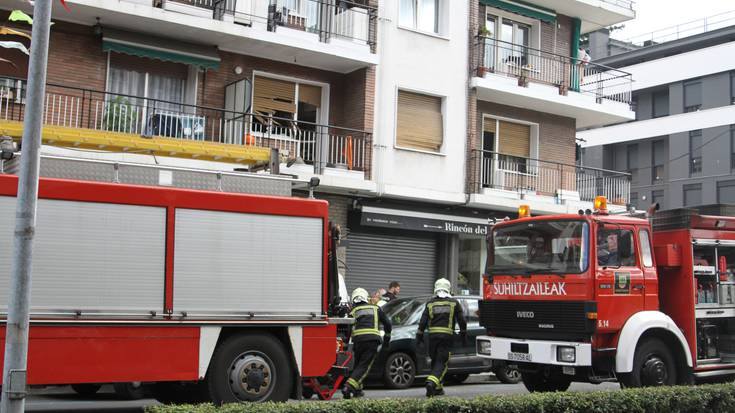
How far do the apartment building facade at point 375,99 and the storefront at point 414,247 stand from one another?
0.04 meters

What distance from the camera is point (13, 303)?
6.23 meters

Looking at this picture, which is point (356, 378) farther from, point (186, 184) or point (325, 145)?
point (325, 145)

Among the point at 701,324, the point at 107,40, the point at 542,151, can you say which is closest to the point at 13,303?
the point at 701,324

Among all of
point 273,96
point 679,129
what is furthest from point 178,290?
point 679,129

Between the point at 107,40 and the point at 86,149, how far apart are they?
5906 millimetres

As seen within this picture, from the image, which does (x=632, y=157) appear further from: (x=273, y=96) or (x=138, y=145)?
(x=138, y=145)

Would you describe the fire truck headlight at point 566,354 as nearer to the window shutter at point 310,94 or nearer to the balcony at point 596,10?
the window shutter at point 310,94

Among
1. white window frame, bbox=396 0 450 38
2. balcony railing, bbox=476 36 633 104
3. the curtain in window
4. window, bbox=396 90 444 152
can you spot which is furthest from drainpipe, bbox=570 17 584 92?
the curtain in window

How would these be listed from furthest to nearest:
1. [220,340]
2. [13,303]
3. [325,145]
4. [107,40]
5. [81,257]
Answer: [325,145], [107,40], [220,340], [81,257], [13,303]

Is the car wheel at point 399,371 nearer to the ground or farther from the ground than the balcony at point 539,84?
nearer to the ground

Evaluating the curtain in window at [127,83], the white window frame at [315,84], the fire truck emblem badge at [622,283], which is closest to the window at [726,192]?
the white window frame at [315,84]

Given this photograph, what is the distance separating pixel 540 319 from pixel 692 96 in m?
32.7

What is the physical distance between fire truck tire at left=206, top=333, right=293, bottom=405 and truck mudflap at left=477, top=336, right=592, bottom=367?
3.34 m

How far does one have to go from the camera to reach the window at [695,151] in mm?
40594
